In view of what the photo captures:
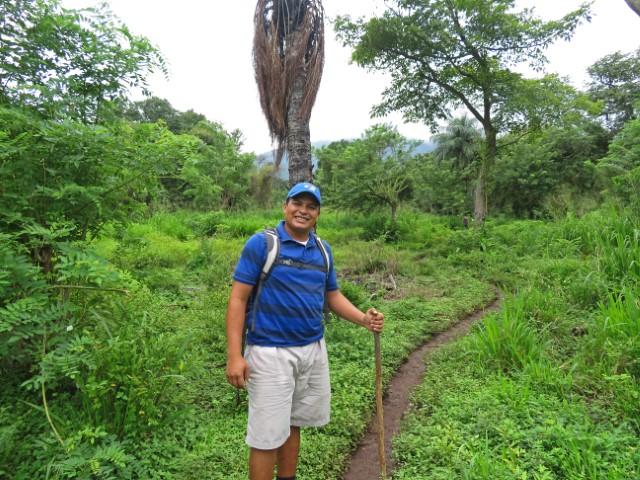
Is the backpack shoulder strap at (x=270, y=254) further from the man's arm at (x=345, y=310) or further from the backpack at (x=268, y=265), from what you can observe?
the man's arm at (x=345, y=310)

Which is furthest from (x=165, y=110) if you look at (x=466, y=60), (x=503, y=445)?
(x=503, y=445)

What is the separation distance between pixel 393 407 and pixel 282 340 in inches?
84.0

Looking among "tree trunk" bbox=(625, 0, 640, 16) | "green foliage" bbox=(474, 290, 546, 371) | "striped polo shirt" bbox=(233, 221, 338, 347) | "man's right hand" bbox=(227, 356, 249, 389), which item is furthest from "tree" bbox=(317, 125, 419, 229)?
"man's right hand" bbox=(227, 356, 249, 389)

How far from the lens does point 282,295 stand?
204 centimetres

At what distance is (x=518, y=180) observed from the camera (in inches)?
832

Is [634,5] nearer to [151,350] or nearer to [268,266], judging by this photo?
[268,266]

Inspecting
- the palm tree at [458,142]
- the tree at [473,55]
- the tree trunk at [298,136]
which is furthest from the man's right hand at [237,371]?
the palm tree at [458,142]

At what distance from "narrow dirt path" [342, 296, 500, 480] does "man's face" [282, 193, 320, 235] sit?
76.6 inches

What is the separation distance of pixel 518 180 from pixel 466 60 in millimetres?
11707

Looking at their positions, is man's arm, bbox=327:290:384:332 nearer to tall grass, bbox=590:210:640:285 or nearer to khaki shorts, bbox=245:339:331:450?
khaki shorts, bbox=245:339:331:450

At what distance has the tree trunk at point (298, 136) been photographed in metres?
4.84

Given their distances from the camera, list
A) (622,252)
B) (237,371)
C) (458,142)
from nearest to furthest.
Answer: (237,371)
(622,252)
(458,142)

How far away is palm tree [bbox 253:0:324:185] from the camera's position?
477cm

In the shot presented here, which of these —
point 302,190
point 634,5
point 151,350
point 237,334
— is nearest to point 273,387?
point 237,334
